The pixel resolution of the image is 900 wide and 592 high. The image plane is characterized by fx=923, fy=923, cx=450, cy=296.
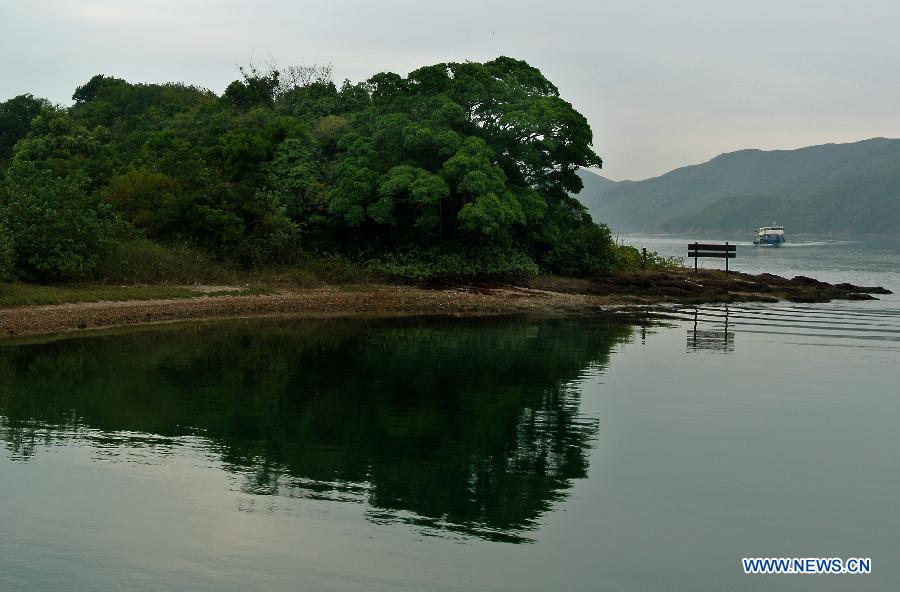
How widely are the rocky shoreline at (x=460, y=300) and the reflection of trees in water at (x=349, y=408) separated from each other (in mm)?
2413

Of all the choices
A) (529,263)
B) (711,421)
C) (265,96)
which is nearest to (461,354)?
(711,421)

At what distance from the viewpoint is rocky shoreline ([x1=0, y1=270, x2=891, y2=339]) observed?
104 feet

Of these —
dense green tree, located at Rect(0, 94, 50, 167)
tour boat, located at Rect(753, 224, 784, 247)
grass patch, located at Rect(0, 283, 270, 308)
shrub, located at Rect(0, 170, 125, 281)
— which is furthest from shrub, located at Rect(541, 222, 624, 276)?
tour boat, located at Rect(753, 224, 784, 247)

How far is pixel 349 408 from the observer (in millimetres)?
19938

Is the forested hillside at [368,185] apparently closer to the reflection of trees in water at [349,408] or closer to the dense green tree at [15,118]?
the dense green tree at [15,118]

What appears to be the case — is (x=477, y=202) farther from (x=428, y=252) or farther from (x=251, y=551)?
(x=251, y=551)

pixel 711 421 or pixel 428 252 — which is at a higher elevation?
pixel 428 252

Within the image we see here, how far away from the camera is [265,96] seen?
2507 inches

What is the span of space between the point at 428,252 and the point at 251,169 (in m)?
9.96

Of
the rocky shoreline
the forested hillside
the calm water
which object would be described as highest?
the forested hillside

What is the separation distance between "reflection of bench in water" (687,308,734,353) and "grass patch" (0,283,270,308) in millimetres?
18197

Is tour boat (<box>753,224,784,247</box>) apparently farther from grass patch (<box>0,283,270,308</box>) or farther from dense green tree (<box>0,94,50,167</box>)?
grass patch (<box>0,283,270,308</box>)

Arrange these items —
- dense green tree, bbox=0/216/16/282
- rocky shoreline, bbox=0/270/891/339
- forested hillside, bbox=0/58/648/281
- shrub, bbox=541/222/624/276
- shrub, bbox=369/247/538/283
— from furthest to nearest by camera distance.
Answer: shrub, bbox=541/222/624/276 < shrub, bbox=369/247/538/283 < forested hillside, bbox=0/58/648/281 < rocky shoreline, bbox=0/270/891/339 < dense green tree, bbox=0/216/16/282

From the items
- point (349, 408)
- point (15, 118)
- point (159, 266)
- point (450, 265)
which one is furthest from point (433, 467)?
point (15, 118)
